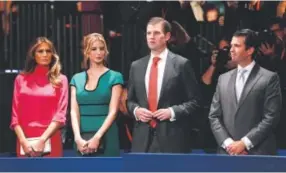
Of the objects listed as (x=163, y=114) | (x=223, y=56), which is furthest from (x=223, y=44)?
(x=163, y=114)

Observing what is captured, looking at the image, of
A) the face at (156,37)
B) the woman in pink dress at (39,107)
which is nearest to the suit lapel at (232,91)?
the face at (156,37)

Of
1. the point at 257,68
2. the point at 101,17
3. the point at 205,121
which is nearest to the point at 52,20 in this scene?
the point at 101,17

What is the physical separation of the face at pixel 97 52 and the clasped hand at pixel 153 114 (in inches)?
17.2

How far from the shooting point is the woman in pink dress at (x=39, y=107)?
4.01 meters

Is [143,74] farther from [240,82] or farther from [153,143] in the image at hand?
[240,82]

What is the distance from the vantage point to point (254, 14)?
4535 mm

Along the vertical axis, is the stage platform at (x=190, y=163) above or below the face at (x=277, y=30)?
below

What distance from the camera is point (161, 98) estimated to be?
3.86m

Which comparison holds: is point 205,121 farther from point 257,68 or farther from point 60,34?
point 60,34

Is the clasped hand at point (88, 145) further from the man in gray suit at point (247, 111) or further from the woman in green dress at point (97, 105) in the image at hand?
the man in gray suit at point (247, 111)

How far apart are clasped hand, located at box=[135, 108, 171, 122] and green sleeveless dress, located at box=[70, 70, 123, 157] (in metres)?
0.25

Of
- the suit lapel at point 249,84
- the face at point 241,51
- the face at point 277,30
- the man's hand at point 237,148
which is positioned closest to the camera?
the man's hand at point 237,148

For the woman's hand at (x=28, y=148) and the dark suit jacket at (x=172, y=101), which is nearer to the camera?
the dark suit jacket at (x=172, y=101)

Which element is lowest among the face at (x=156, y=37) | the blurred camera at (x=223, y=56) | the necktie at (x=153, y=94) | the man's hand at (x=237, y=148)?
the man's hand at (x=237, y=148)
